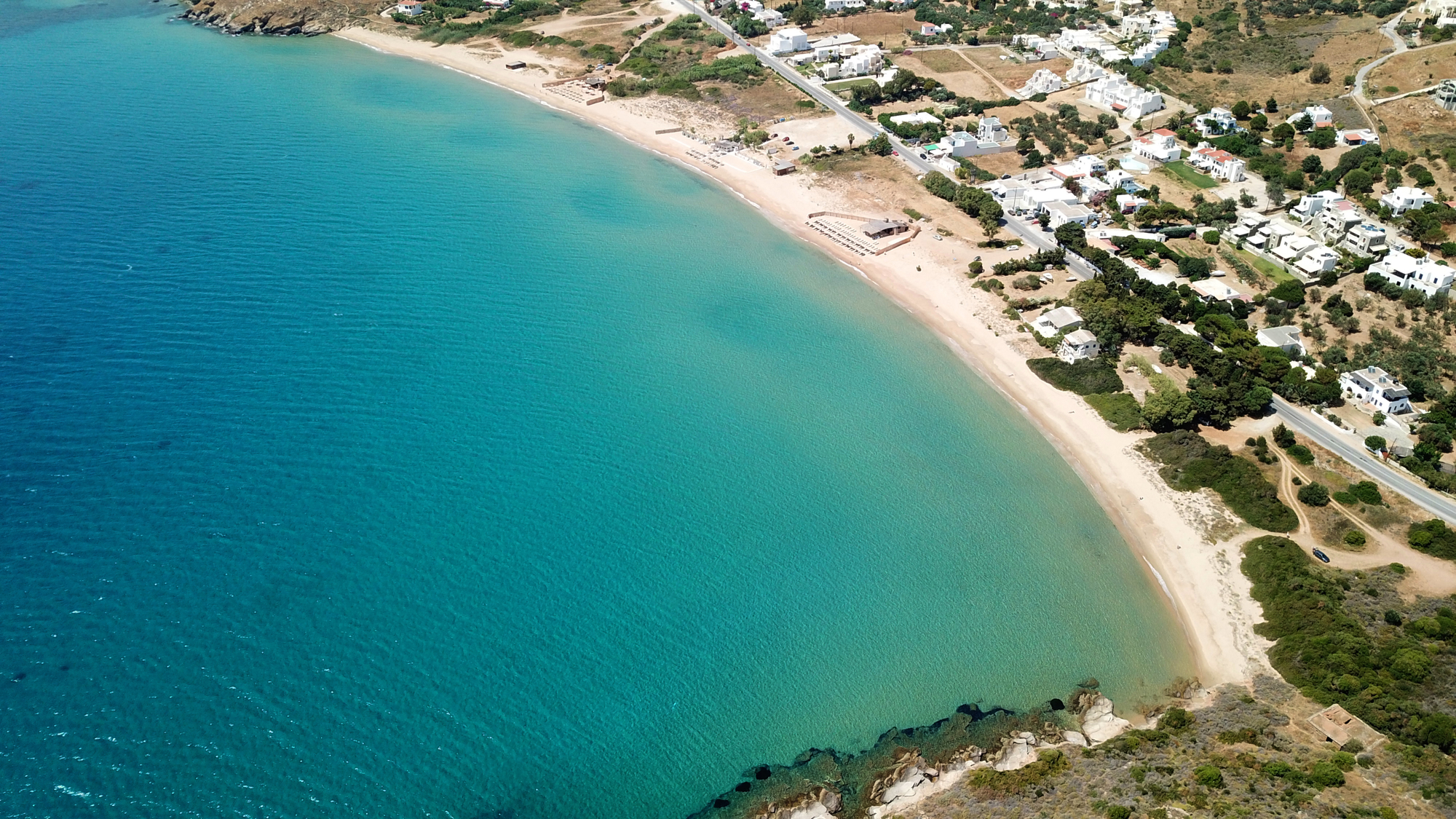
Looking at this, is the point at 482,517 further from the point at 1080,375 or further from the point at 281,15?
the point at 281,15

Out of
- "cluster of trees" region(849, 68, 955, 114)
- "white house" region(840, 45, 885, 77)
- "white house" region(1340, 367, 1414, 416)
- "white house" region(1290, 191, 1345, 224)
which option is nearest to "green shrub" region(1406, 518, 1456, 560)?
"white house" region(1340, 367, 1414, 416)

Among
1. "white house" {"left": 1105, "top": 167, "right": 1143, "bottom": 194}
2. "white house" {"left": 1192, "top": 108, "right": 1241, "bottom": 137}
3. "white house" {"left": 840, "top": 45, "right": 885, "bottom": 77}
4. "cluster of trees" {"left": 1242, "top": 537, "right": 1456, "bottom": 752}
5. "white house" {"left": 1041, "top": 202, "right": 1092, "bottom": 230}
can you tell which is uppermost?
"white house" {"left": 1192, "top": 108, "right": 1241, "bottom": 137}

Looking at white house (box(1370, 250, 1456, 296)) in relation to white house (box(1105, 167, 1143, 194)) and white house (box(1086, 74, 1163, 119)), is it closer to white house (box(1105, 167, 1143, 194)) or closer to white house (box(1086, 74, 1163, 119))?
white house (box(1105, 167, 1143, 194))

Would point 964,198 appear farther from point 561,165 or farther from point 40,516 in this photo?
point 40,516

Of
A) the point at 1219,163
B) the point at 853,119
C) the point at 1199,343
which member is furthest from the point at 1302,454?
the point at 853,119

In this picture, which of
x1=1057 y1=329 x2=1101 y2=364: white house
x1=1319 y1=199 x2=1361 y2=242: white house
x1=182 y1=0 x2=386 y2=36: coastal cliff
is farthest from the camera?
x1=182 y1=0 x2=386 y2=36: coastal cliff

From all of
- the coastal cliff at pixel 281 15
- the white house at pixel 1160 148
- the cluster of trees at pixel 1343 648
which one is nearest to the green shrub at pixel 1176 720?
the cluster of trees at pixel 1343 648
